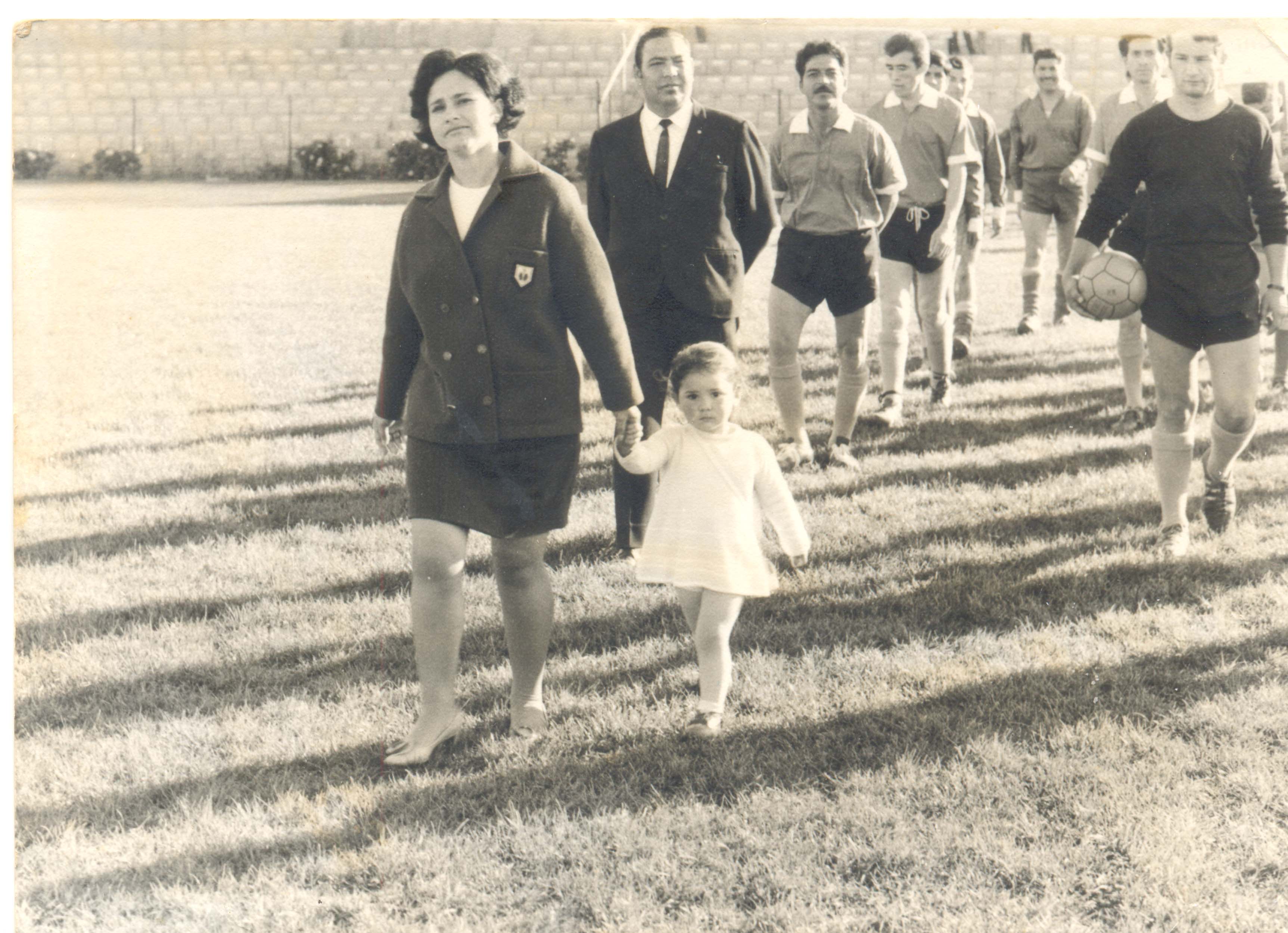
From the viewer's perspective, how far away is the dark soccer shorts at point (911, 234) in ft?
19.6

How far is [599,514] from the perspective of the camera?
4176 mm

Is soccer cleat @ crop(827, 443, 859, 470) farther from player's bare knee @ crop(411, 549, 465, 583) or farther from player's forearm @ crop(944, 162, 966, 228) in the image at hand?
player's forearm @ crop(944, 162, 966, 228)

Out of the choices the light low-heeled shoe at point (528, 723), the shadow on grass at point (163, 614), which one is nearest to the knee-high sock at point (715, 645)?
the light low-heeled shoe at point (528, 723)

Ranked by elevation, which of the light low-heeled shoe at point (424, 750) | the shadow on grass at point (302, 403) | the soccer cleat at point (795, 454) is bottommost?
the light low-heeled shoe at point (424, 750)

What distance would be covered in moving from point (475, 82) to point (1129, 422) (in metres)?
3.56

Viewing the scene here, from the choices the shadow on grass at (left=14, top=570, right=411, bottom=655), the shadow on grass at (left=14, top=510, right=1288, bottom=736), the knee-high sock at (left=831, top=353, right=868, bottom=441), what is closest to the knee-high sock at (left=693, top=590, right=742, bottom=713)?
the shadow on grass at (left=14, top=510, right=1288, bottom=736)

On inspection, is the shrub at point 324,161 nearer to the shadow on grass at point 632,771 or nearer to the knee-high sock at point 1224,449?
the shadow on grass at point 632,771

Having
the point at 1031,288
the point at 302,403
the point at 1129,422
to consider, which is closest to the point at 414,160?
the point at 302,403

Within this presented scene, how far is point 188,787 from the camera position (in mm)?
3061

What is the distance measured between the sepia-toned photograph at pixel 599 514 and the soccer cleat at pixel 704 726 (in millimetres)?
14

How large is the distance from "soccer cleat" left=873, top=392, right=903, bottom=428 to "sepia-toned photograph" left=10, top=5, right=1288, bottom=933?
546 mm

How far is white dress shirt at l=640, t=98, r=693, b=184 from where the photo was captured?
3.66 metres

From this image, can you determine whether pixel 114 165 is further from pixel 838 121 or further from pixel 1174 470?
pixel 1174 470

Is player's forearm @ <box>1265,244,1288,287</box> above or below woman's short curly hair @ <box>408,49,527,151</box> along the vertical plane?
below
